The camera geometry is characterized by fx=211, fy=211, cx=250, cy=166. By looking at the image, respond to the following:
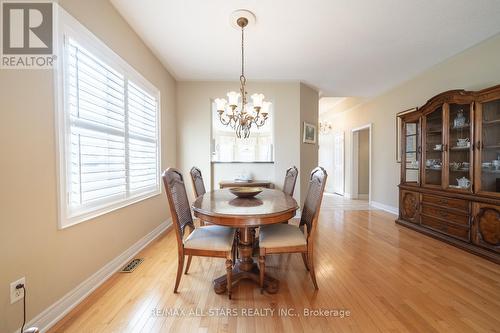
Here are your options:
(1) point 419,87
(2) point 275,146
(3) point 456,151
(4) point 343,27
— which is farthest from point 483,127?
(2) point 275,146

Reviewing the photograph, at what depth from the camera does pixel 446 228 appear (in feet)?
9.05

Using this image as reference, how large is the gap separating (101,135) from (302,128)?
3.19 meters

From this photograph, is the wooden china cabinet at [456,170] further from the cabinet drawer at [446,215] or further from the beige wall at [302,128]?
the beige wall at [302,128]

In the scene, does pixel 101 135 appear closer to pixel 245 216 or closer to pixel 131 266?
pixel 131 266

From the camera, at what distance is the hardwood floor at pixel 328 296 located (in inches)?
55.4

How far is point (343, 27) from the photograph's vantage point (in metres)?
2.33

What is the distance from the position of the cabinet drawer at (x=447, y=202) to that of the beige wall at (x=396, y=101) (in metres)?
1.20

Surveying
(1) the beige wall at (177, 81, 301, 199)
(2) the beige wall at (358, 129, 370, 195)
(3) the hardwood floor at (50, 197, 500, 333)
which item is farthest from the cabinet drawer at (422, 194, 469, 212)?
(2) the beige wall at (358, 129, 370, 195)

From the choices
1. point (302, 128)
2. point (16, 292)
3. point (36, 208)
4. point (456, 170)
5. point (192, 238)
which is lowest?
point (16, 292)

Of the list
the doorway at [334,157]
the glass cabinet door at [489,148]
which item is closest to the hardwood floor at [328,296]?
the glass cabinet door at [489,148]

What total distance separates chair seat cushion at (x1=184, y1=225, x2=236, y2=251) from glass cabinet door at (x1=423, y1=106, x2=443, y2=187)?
307 centimetres

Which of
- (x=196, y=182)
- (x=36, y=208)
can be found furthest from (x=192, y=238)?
(x=36, y=208)

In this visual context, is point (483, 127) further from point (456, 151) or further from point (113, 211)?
point (113, 211)

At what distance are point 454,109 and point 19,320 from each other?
4.61 meters
